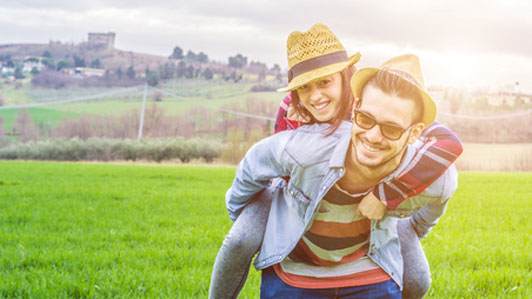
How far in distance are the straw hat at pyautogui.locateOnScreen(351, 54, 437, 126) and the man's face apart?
0.05 meters

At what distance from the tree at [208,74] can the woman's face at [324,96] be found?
145ft

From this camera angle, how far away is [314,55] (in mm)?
2887

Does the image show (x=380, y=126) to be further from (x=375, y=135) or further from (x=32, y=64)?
(x=32, y=64)

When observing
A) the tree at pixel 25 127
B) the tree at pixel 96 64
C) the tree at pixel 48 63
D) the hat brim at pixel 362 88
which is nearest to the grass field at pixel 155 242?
the hat brim at pixel 362 88

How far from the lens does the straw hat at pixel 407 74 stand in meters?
2.34

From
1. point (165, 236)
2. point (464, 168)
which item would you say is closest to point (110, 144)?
point (464, 168)

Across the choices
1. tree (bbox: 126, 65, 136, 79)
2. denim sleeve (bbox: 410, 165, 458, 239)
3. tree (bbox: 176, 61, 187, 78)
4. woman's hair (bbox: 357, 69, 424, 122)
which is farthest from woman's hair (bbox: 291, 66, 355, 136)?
tree (bbox: 126, 65, 136, 79)

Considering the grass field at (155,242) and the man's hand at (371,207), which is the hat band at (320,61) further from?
the grass field at (155,242)

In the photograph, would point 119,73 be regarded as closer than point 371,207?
No

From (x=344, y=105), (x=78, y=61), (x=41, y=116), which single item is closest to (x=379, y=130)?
(x=344, y=105)

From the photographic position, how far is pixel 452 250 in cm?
573

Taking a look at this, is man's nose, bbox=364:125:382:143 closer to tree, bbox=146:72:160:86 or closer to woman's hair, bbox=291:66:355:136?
woman's hair, bbox=291:66:355:136

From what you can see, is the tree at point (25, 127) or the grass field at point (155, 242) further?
the tree at point (25, 127)

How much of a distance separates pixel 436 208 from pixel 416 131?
1.86 feet
